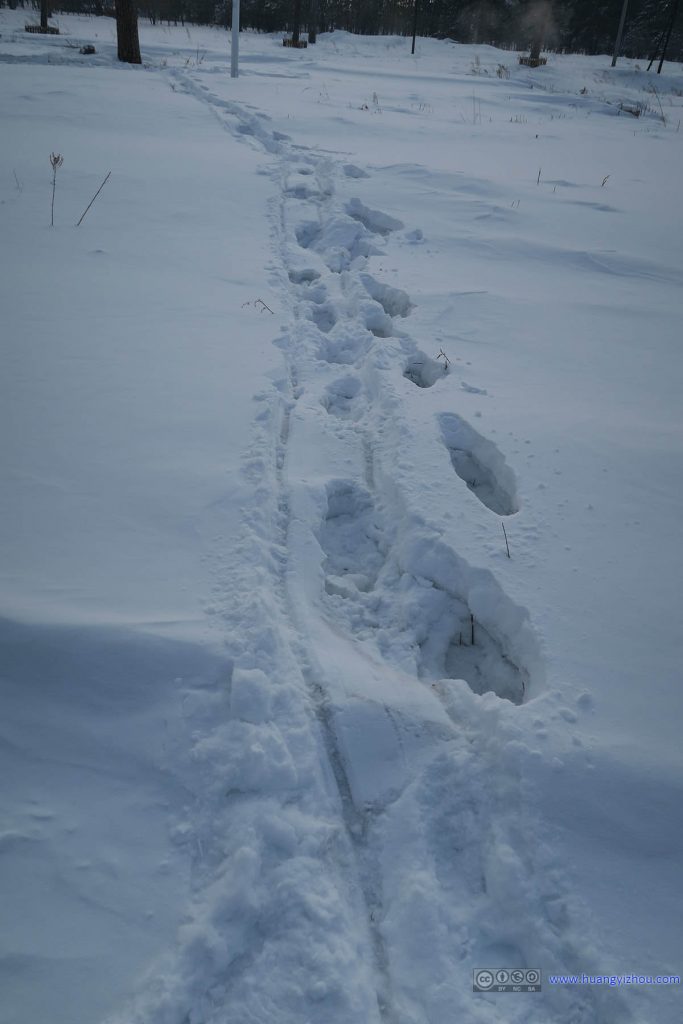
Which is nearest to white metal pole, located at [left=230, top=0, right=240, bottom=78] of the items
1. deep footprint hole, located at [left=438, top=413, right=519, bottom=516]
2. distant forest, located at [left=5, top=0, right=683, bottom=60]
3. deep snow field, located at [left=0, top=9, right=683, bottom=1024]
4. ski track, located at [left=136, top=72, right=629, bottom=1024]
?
deep snow field, located at [left=0, top=9, right=683, bottom=1024]

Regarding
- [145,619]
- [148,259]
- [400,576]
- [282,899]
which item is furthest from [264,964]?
[148,259]

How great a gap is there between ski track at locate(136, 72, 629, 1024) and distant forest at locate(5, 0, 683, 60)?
1235 inches

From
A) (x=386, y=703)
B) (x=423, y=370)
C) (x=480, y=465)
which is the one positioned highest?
(x=423, y=370)

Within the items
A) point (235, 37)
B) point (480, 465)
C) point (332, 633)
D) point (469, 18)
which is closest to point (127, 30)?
point (235, 37)

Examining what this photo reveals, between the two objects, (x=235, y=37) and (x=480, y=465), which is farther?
(x=235, y=37)

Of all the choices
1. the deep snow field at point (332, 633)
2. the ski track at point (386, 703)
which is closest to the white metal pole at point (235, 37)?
the deep snow field at point (332, 633)

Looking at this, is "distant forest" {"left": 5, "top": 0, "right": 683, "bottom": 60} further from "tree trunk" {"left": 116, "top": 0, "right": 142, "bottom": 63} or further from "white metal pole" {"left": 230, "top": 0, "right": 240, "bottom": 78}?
"white metal pole" {"left": 230, "top": 0, "right": 240, "bottom": 78}

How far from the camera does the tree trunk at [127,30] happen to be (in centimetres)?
995

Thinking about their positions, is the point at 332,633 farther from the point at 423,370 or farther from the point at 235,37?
the point at 235,37

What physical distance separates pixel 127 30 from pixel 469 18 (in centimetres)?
2635

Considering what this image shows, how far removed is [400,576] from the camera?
1.97 metres

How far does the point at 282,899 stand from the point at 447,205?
5.39 m

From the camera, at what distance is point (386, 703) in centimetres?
155

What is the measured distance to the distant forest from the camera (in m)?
26.0
